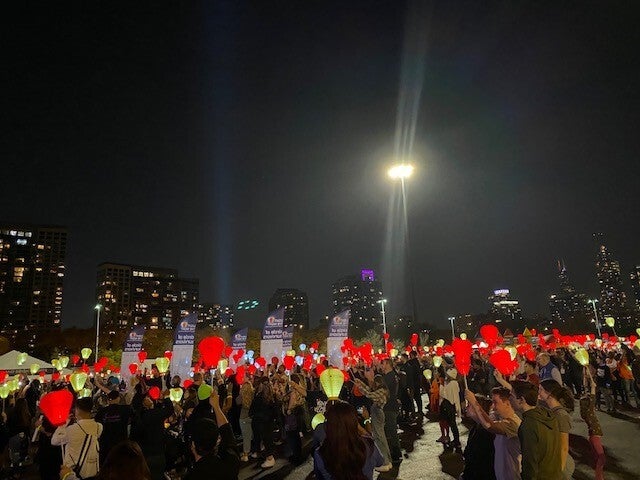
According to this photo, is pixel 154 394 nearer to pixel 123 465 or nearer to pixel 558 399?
pixel 123 465

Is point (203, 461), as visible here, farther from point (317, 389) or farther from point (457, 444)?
point (317, 389)

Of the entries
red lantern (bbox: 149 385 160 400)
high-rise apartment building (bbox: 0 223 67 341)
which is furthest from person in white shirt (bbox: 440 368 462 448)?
high-rise apartment building (bbox: 0 223 67 341)

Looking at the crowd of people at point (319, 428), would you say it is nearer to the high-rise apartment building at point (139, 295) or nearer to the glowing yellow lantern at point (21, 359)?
the glowing yellow lantern at point (21, 359)

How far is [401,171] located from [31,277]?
141504 millimetres

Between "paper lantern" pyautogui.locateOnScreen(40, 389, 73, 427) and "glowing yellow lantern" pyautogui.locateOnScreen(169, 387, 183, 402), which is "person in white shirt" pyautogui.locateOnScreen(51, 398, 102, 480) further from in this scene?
"glowing yellow lantern" pyautogui.locateOnScreen(169, 387, 183, 402)

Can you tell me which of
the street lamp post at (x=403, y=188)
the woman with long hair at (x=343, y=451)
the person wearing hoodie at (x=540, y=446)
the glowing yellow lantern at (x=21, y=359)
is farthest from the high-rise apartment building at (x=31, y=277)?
the person wearing hoodie at (x=540, y=446)

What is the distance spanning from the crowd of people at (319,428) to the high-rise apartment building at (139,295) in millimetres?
156347

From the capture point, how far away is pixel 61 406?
649 centimetres

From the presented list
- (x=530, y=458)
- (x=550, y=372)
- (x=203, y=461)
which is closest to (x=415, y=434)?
(x=550, y=372)

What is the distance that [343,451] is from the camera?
3.69 m

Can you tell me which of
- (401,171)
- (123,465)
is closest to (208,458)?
(123,465)

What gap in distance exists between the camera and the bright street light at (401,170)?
2209cm

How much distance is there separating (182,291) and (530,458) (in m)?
189

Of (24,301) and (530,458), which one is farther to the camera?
(24,301)
